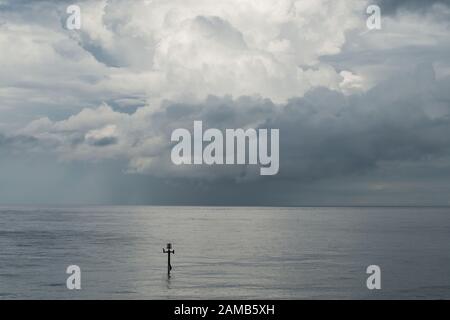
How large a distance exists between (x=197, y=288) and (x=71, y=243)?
2731 inches

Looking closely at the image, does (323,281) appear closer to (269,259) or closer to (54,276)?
(269,259)

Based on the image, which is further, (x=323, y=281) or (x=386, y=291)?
(x=323, y=281)

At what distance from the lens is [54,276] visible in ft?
248

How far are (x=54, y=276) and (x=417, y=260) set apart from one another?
196 ft

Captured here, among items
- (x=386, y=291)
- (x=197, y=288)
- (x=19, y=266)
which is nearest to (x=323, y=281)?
(x=386, y=291)
